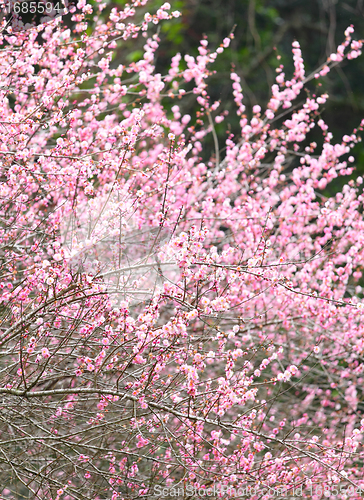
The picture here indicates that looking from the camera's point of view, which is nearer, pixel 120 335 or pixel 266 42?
pixel 120 335

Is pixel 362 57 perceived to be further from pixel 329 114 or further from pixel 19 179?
pixel 19 179

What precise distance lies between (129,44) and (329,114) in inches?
149

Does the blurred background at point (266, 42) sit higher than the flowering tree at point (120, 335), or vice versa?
the blurred background at point (266, 42)

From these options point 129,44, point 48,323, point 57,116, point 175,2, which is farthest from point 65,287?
point 175,2

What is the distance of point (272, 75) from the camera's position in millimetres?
9406

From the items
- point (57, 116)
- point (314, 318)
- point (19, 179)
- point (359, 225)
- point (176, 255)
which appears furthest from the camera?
point (359, 225)

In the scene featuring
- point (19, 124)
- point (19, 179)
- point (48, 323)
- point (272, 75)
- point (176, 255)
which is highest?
point (272, 75)

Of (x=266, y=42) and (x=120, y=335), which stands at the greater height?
(x=266, y=42)

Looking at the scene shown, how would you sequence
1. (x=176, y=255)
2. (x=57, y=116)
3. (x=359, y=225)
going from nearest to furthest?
(x=176, y=255)
(x=57, y=116)
(x=359, y=225)

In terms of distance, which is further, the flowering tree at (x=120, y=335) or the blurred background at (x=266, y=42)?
the blurred background at (x=266, y=42)

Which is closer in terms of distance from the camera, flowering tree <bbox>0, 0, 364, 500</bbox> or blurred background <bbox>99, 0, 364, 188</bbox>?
flowering tree <bbox>0, 0, 364, 500</bbox>

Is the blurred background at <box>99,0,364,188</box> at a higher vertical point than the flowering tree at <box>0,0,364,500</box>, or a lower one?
higher

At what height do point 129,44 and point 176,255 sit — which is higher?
point 129,44

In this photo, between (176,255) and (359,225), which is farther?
(359,225)
